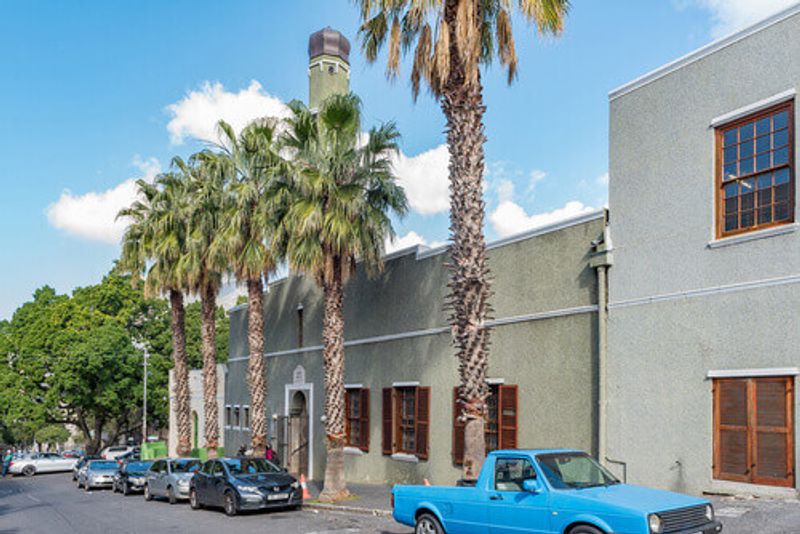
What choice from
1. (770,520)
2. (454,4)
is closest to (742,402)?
(770,520)

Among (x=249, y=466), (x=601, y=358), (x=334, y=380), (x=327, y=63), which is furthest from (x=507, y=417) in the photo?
(x=327, y=63)

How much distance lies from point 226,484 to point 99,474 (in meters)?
14.6

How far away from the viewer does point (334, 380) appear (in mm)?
21656

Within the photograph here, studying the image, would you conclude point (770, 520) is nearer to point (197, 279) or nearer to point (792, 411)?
point (792, 411)

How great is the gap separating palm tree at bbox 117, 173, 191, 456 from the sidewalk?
11409mm

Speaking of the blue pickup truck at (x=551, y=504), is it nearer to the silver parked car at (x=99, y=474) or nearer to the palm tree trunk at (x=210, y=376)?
the palm tree trunk at (x=210, y=376)

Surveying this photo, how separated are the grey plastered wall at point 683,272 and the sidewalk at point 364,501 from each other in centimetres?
565

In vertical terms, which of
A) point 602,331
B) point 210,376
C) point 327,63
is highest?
point 327,63

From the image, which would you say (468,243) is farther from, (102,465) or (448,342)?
(102,465)

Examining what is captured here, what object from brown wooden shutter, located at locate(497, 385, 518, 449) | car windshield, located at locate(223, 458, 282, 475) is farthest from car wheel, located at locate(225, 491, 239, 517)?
brown wooden shutter, located at locate(497, 385, 518, 449)

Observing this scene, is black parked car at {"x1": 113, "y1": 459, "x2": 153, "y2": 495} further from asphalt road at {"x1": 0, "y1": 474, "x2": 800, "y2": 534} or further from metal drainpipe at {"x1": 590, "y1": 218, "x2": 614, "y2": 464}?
metal drainpipe at {"x1": 590, "y1": 218, "x2": 614, "y2": 464}

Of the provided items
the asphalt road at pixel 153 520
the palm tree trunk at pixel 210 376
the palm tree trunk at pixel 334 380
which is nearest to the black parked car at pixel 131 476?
the asphalt road at pixel 153 520

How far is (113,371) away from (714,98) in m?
48.9

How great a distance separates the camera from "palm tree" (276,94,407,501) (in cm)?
2152
